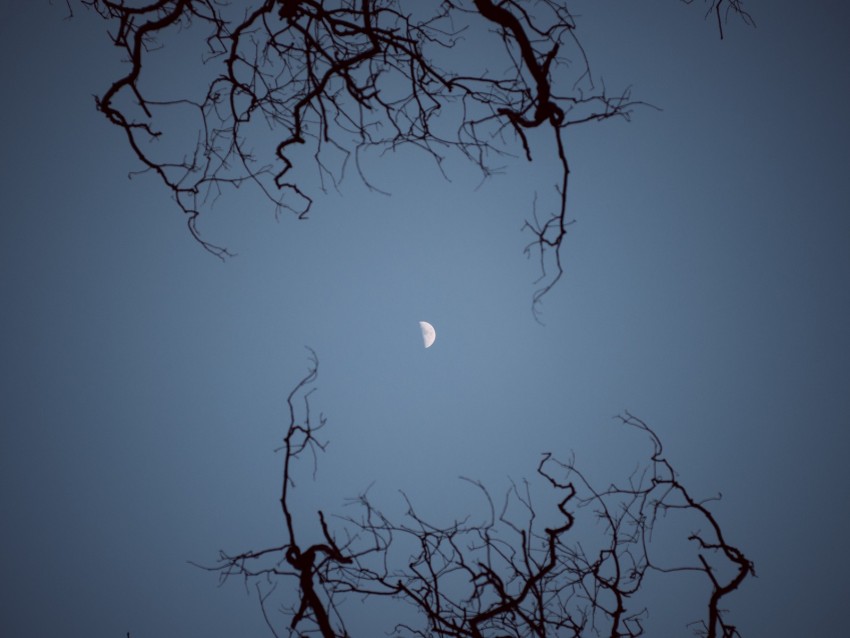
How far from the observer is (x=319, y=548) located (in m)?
2.38

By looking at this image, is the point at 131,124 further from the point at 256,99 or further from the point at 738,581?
the point at 738,581

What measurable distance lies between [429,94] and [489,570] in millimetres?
2408

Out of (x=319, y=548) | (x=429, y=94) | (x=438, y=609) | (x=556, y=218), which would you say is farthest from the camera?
(x=438, y=609)

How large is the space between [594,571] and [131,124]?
3.34 meters

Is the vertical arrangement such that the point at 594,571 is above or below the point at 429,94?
below

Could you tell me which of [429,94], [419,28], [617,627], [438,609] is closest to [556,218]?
[429,94]

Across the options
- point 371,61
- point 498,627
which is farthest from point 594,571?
point 371,61

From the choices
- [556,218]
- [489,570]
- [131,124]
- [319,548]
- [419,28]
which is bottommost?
[319,548]

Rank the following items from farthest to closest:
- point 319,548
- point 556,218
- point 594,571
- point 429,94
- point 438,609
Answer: point 594,571 → point 438,609 → point 319,548 → point 429,94 → point 556,218

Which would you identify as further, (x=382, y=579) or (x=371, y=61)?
(x=382, y=579)

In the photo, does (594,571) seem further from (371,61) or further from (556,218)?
(371,61)

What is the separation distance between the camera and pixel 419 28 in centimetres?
209

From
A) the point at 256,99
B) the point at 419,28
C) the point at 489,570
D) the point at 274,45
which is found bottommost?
the point at 489,570

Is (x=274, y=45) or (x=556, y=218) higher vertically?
(x=274, y=45)
